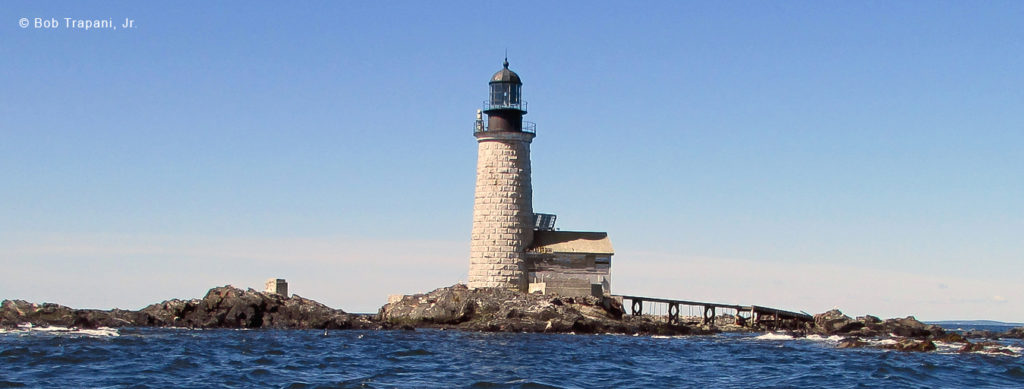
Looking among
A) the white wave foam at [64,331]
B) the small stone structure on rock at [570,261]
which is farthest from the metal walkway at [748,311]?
the white wave foam at [64,331]

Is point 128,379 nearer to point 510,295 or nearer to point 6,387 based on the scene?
point 6,387

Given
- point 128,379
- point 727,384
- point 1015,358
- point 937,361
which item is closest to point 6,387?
point 128,379

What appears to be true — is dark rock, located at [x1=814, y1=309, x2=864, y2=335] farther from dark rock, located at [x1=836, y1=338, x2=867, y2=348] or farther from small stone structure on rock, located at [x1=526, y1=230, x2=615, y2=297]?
small stone structure on rock, located at [x1=526, y1=230, x2=615, y2=297]

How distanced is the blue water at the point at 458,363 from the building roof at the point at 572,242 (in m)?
11.0

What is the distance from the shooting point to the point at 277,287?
53.6m

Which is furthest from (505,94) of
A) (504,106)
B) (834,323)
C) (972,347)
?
(972,347)

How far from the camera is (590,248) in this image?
183ft

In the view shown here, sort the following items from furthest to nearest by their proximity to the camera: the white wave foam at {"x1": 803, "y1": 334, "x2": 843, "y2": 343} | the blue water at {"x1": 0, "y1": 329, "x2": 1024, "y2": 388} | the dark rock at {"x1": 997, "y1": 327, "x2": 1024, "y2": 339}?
the dark rock at {"x1": 997, "y1": 327, "x2": 1024, "y2": 339} → the white wave foam at {"x1": 803, "y1": 334, "x2": 843, "y2": 343} → the blue water at {"x1": 0, "y1": 329, "x2": 1024, "y2": 388}

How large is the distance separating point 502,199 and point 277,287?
12.0 meters

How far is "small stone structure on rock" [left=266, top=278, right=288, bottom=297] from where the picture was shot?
5359 cm

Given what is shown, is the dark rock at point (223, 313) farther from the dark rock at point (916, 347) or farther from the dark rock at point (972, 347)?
the dark rock at point (972, 347)

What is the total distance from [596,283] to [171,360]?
27231 millimetres

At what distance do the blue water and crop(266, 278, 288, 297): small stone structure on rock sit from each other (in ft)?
29.7

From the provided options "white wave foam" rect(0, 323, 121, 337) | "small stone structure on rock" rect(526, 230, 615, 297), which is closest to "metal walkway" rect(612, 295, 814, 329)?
"small stone structure on rock" rect(526, 230, 615, 297)
